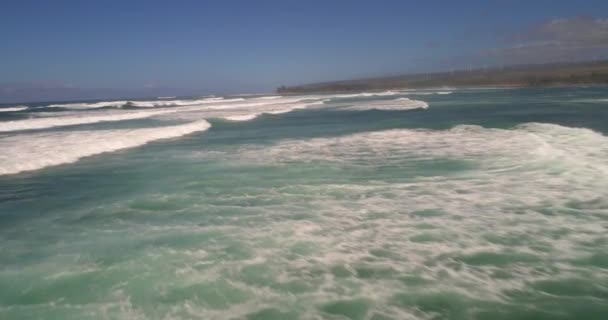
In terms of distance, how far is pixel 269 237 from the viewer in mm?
6484

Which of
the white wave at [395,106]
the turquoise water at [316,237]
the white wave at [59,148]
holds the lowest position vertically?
the turquoise water at [316,237]

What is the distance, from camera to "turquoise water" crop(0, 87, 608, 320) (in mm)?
4652

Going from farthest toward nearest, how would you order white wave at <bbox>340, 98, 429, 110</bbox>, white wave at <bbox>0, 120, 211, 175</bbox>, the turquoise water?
white wave at <bbox>340, 98, 429, 110</bbox>
white wave at <bbox>0, 120, 211, 175</bbox>
the turquoise water

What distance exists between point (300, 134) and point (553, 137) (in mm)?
9938

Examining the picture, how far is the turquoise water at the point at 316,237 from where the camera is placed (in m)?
4.65

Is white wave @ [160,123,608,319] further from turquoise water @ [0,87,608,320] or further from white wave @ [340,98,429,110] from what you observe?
white wave @ [340,98,429,110]

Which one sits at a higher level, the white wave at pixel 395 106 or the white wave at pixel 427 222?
the white wave at pixel 395 106

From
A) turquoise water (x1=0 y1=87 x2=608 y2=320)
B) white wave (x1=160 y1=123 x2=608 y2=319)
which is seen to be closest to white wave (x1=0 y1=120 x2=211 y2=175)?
turquoise water (x1=0 y1=87 x2=608 y2=320)

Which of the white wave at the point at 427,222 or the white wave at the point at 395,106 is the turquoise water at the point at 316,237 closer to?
the white wave at the point at 427,222

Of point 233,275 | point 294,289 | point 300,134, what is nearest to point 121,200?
point 233,275

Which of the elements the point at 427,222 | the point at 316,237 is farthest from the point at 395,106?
the point at 316,237

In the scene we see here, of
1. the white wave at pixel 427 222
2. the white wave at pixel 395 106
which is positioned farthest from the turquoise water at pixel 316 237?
the white wave at pixel 395 106

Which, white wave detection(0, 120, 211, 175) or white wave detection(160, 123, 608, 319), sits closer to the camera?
white wave detection(160, 123, 608, 319)

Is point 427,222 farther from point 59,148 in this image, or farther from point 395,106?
point 395,106
